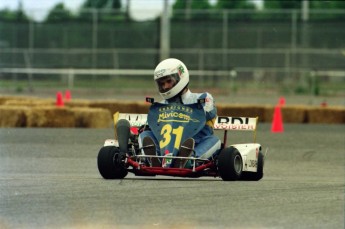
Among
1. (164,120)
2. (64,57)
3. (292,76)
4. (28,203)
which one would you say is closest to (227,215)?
(28,203)

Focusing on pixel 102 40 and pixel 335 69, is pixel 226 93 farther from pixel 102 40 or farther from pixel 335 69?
pixel 102 40

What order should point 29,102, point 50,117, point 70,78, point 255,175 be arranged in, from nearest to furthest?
point 255,175, point 50,117, point 29,102, point 70,78

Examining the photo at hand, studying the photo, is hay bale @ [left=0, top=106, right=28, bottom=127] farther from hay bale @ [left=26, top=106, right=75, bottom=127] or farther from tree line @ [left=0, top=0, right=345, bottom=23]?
tree line @ [left=0, top=0, right=345, bottom=23]

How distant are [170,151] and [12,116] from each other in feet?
36.0

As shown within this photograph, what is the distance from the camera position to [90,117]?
22.0 m

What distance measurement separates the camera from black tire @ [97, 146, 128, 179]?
11362 millimetres

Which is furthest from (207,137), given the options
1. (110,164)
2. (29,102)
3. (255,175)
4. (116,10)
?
(116,10)

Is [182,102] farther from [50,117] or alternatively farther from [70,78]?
[70,78]

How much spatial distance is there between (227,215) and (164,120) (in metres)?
3.13

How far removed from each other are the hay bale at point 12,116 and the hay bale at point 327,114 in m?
6.70

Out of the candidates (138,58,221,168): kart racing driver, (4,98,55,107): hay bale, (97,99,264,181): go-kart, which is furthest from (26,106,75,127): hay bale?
(138,58,221,168): kart racing driver

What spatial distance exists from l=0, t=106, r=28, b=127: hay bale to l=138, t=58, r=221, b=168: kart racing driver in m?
10.2

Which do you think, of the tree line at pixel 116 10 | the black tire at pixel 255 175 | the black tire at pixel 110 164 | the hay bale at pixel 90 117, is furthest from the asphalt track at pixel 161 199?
the tree line at pixel 116 10

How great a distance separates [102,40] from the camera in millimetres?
39781
